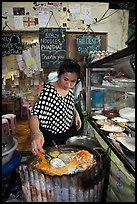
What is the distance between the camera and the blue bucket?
9.75 ft

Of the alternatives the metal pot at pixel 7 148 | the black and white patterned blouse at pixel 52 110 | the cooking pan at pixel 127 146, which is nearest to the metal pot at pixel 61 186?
the metal pot at pixel 7 148

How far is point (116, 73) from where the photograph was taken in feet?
8.19

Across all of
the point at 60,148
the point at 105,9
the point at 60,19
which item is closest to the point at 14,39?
the point at 60,19

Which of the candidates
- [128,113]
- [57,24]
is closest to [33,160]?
[128,113]

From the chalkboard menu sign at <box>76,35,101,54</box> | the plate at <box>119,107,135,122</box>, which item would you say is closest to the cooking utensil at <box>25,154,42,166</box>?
the plate at <box>119,107,135,122</box>

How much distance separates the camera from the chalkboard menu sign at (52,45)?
5.85 meters

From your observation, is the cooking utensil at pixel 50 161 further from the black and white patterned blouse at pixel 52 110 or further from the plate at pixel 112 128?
the plate at pixel 112 128

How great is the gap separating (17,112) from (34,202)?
6103 mm

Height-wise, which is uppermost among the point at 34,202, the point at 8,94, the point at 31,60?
the point at 31,60

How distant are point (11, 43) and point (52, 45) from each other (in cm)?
133

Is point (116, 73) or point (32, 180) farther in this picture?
point (116, 73)

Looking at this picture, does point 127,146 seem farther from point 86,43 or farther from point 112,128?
point 86,43

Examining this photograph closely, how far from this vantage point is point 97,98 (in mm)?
3006

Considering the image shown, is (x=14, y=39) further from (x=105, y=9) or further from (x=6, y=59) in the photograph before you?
(x=105, y=9)
